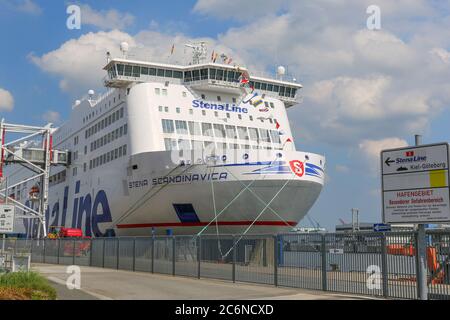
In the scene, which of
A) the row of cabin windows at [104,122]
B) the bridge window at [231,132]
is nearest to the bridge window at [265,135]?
the bridge window at [231,132]

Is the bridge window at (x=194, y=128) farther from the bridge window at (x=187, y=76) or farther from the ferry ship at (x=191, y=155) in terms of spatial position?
the bridge window at (x=187, y=76)

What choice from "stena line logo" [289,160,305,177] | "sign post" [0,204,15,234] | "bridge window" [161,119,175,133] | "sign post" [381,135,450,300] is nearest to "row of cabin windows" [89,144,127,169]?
"bridge window" [161,119,175,133]

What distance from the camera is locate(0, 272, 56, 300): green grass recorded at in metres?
10.6

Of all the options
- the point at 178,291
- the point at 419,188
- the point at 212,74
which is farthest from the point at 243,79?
the point at 419,188

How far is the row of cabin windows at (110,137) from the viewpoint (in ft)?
108

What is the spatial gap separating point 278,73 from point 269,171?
13227 millimetres

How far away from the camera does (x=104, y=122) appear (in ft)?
120

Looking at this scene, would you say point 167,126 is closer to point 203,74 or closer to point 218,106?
point 218,106

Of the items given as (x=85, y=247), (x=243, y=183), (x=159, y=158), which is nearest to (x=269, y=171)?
(x=243, y=183)

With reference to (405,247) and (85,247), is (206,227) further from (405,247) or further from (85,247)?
(405,247)

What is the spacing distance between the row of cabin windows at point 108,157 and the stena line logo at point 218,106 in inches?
194

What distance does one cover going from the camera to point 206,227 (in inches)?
1110

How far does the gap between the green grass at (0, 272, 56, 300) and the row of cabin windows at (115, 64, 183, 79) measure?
2327 cm

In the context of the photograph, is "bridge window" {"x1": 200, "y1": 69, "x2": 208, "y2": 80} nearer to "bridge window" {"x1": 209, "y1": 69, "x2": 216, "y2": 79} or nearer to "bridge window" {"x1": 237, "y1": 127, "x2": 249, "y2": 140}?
"bridge window" {"x1": 209, "y1": 69, "x2": 216, "y2": 79}
